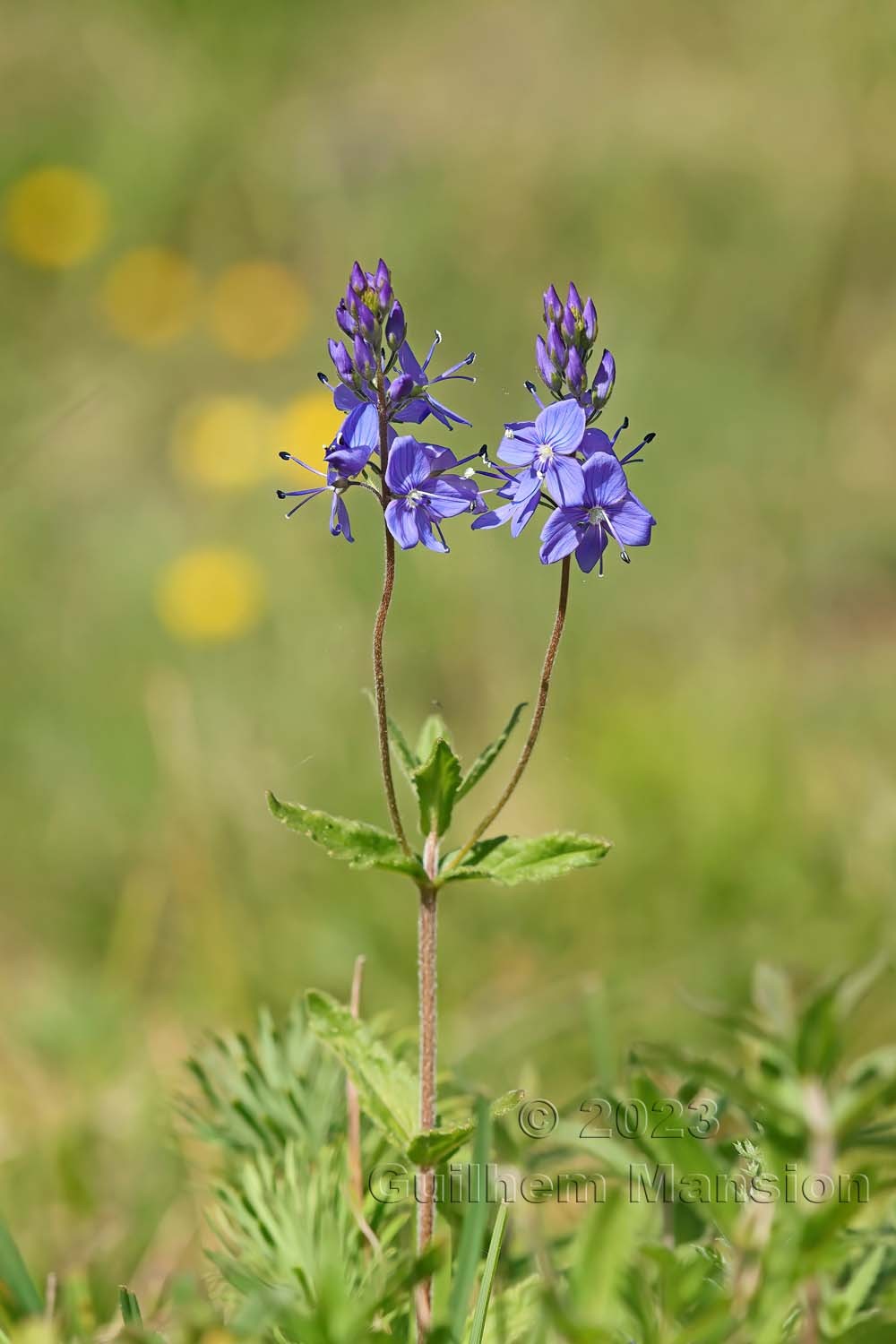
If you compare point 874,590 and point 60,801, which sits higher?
point 874,590

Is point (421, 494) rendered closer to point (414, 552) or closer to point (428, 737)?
point (428, 737)

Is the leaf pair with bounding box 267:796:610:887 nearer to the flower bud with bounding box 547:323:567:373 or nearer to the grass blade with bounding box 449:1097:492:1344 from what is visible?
the grass blade with bounding box 449:1097:492:1344

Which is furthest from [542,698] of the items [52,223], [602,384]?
[52,223]

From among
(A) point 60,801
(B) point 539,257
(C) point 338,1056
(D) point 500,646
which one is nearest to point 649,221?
(B) point 539,257

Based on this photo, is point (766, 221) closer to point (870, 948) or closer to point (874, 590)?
point (874, 590)

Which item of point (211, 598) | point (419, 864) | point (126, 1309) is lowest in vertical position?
point (126, 1309)

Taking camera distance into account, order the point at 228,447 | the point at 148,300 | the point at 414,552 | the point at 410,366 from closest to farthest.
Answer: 1. the point at 410,366
2. the point at 414,552
3. the point at 228,447
4. the point at 148,300

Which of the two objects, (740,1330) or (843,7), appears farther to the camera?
(843,7)

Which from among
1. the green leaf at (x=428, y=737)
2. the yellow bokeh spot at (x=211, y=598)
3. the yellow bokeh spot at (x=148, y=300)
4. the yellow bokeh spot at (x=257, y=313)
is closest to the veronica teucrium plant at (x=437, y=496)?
the green leaf at (x=428, y=737)
